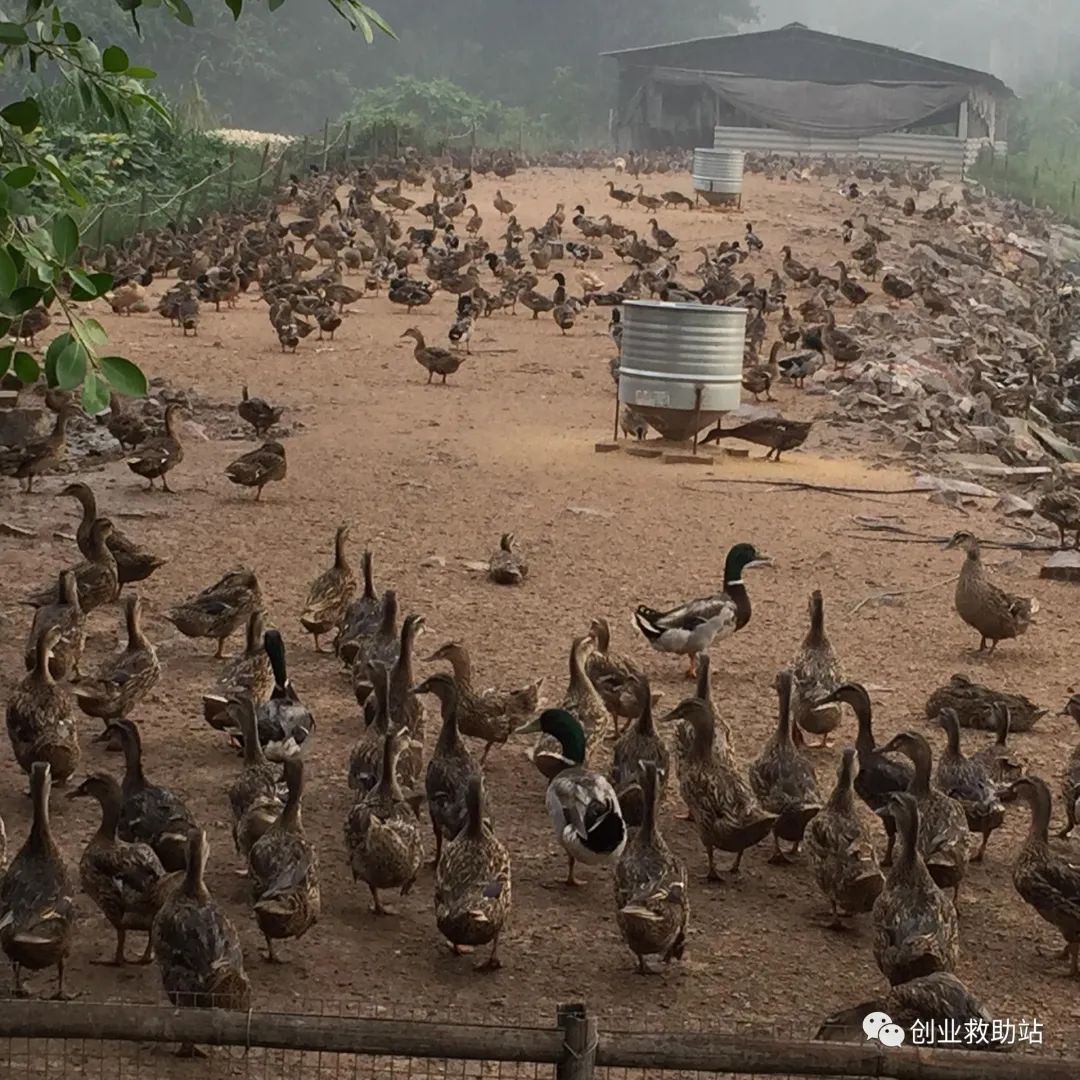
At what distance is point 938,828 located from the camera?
7629mm

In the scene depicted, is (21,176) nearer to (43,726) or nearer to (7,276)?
(7,276)

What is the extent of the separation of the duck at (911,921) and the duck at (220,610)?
16.1ft

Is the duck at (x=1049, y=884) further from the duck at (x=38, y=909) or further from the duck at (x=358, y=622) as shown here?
the duck at (x=358, y=622)

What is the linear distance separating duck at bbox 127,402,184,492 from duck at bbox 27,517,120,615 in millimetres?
3524

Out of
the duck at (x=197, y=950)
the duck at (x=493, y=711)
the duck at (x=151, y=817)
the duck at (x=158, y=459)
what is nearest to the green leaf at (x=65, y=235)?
the duck at (x=197, y=950)

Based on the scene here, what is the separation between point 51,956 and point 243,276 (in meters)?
22.5

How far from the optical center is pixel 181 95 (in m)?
68.6

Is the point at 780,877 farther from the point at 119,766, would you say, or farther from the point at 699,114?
the point at 699,114

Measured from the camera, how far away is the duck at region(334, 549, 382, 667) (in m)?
10.5

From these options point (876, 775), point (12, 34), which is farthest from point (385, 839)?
point (12, 34)

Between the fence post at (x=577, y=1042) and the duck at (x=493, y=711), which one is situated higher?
the fence post at (x=577, y=1042)

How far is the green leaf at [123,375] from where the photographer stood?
486cm

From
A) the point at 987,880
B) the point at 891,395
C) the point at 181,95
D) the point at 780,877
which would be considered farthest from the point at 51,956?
the point at 181,95

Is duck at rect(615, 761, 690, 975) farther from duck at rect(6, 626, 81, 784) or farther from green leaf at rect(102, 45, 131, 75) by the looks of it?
green leaf at rect(102, 45, 131, 75)
